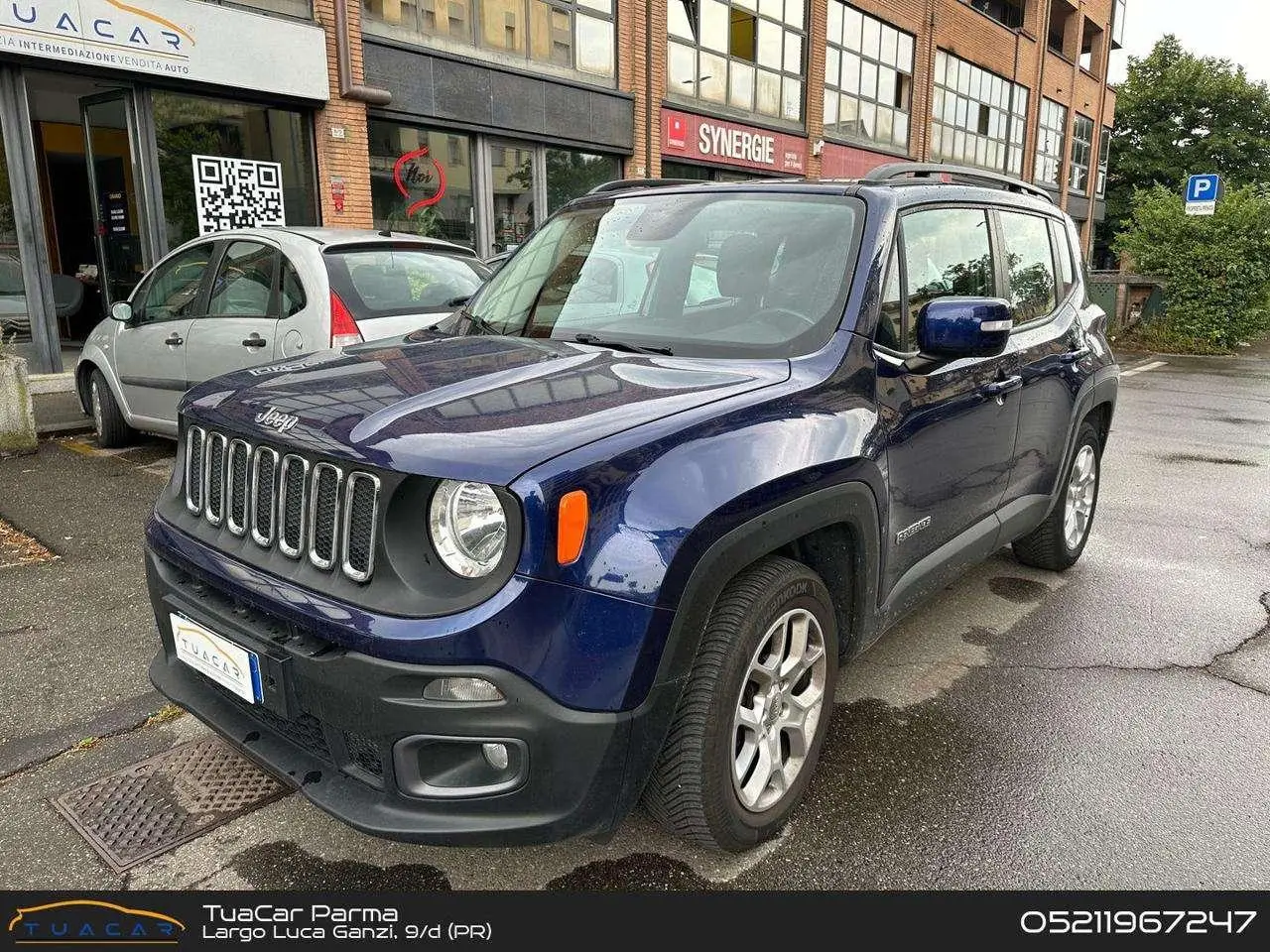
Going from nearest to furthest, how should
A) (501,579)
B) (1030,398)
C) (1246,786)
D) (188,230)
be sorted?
(501,579), (1246,786), (1030,398), (188,230)

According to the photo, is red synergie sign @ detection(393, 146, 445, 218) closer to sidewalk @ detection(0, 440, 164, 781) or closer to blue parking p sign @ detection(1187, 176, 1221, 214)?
sidewalk @ detection(0, 440, 164, 781)

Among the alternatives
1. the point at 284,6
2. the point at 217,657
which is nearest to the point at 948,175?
the point at 217,657

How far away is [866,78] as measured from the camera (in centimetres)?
2080

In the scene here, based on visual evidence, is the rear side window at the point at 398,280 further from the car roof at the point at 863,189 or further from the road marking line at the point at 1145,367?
the road marking line at the point at 1145,367

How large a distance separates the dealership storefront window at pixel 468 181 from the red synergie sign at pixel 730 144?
1595mm

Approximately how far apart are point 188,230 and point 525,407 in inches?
384

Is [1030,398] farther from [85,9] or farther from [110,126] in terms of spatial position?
[110,126]

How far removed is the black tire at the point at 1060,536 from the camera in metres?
4.48

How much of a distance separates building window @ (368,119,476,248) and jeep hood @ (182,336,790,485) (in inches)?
385

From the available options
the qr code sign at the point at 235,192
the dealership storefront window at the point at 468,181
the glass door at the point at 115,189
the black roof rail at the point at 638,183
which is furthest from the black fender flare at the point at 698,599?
the dealership storefront window at the point at 468,181

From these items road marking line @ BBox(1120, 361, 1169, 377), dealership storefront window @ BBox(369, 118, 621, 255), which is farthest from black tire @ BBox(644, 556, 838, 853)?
road marking line @ BBox(1120, 361, 1169, 377)

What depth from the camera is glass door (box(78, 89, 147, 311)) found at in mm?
9914

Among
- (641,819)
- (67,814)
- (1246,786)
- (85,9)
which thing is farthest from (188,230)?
(1246,786)

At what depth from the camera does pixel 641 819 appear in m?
2.64
